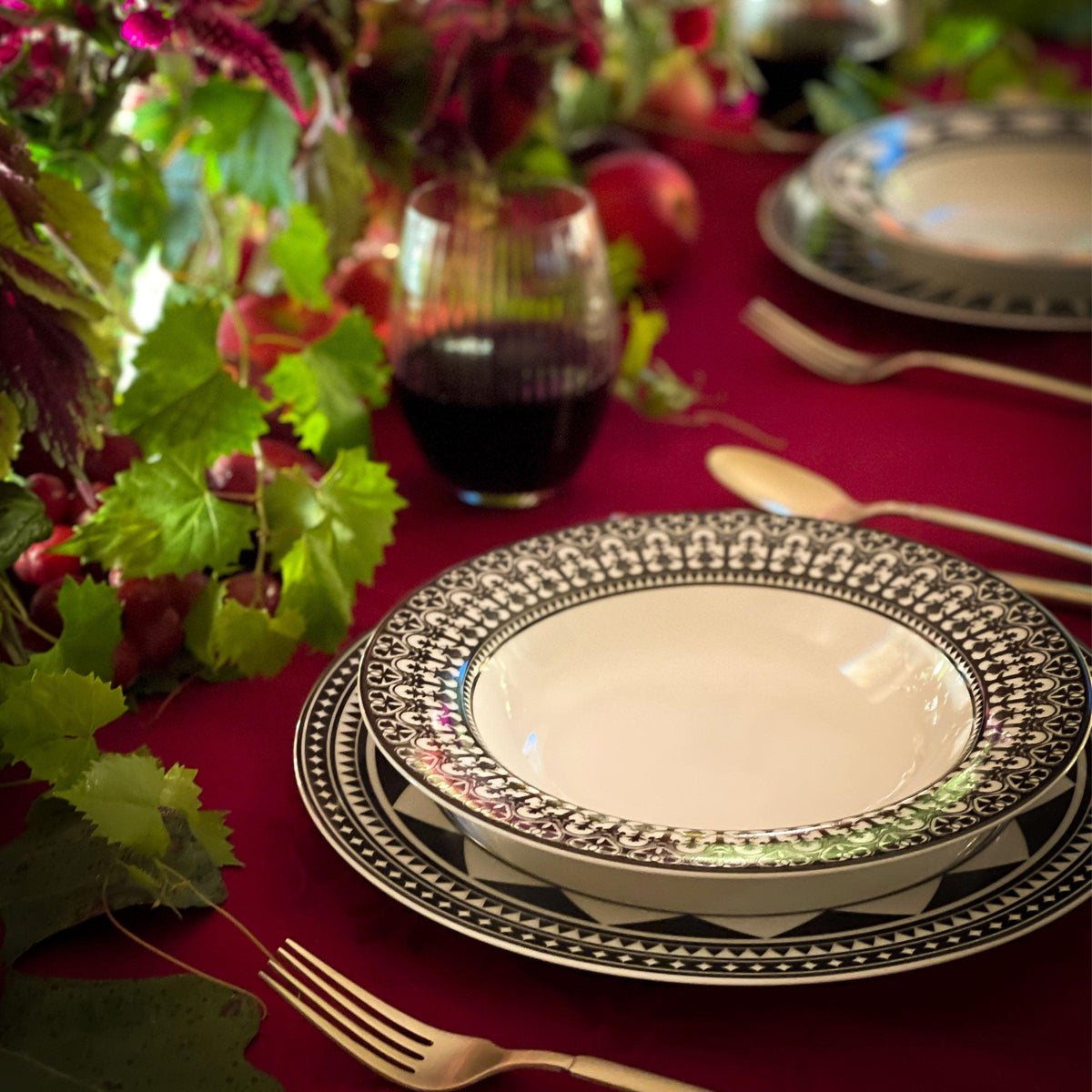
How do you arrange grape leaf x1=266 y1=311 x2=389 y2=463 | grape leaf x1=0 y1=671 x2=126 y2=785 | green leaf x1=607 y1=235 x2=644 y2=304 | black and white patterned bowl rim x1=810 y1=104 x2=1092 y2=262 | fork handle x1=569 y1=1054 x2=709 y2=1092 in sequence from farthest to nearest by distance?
black and white patterned bowl rim x1=810 y1=104 x2=1092 y2=262 → green leaf x1=607 y1=235 x2=644 y2=304 → grape leaf x1=266 y1=311 x2=389 y2=463 → grape leaf x1=0 y1=671 x2=126 y2=785 → fork handle x1=569 y1=1054 x2=709 y2=1092

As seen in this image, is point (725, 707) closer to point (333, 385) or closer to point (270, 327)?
point (333, 385)

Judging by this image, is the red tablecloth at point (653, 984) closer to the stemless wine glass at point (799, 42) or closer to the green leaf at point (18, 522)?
the green leaf at point (18, 522)

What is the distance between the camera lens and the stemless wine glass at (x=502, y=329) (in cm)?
76

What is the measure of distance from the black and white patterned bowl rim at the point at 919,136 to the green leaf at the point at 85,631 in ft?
2.29

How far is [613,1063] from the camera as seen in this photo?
414 millimetres

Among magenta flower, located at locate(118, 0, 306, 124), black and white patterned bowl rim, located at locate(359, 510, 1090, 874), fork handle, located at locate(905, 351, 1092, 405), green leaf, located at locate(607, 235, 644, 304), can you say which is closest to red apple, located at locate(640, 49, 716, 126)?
green leaf, located at locate(607, 235, 644, 304)

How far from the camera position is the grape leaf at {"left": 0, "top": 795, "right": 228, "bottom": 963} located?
481 mm

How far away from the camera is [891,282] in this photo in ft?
3.34

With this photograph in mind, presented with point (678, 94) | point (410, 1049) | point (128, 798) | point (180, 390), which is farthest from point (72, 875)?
point (678, 94)

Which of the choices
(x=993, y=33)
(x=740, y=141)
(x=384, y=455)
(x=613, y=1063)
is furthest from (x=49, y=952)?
(x=993, y=33)

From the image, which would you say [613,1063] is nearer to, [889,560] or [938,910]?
[938,910]

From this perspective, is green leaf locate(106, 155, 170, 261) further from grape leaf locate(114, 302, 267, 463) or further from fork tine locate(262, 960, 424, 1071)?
fork tine locate(262, 960, 424, 1071)

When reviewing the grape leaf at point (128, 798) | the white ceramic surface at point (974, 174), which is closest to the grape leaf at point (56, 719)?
the grape leaf at point (128, 798)

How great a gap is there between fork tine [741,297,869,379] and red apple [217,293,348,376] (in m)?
0.31
